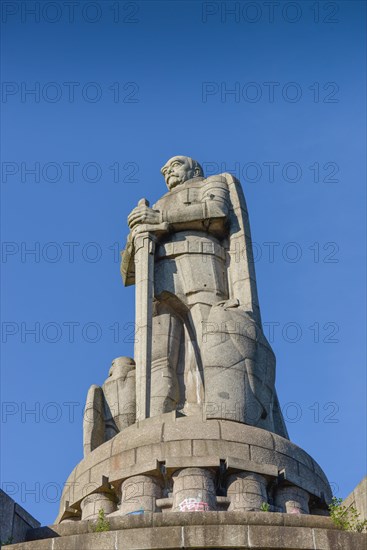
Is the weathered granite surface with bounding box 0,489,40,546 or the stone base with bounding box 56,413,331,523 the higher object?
the stone base with bounding box 56,413,331,523

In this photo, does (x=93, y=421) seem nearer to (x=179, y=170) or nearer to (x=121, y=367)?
(x=121, y=367)

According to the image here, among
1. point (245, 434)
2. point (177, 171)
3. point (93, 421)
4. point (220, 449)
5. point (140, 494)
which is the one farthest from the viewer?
point (177, 171)

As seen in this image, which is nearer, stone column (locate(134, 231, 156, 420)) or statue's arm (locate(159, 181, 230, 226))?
stone column (locate(134, 231, 156, 420))

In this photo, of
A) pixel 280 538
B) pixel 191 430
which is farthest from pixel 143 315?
pixel 280 538

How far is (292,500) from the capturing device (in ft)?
48.4

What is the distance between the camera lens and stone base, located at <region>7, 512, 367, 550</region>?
11117 mm

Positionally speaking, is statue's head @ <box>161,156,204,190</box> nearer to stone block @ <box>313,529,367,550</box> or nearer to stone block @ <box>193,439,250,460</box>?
stone block @ <box>193,439,250,460</box>

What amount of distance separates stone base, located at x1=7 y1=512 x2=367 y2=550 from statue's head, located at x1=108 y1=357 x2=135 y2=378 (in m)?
5.39

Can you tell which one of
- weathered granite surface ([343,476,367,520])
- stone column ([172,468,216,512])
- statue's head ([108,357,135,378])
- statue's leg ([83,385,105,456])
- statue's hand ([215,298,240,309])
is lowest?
weathered granite surface ([343,476,367,520])

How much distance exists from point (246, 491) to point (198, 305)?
3881 millimetres

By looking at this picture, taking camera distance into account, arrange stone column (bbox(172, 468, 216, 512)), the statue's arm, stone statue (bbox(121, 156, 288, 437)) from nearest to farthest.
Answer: stone column (bbox(172, 468, 216, 512))
stone statue (bbox(121, 156, 288, 437))
the statue's arm

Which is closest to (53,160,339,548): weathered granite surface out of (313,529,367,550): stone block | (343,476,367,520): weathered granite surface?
(313,529,367,550): stone block

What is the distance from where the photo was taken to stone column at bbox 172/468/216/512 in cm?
1379

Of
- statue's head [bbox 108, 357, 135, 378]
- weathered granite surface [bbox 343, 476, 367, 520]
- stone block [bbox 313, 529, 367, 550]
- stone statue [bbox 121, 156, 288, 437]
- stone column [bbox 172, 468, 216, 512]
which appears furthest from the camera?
statue's head [bbox 108, 357, 135, 378]
